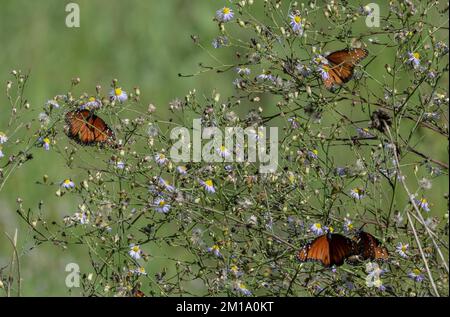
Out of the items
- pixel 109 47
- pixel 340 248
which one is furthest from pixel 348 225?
pixel 109 47

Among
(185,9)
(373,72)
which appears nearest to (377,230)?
(373,72)

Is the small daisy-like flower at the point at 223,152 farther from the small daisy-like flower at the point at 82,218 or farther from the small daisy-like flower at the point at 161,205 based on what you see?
the small daisy-like flower at the point at 82,218

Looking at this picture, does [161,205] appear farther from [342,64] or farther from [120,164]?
[342,64]

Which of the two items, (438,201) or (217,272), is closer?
(217,272)

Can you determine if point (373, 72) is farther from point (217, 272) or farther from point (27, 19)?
point (217, 272)

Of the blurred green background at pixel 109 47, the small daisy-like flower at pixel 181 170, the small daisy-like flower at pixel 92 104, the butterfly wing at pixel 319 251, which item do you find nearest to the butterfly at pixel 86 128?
the small daisy-like flower at pixel 92 104
